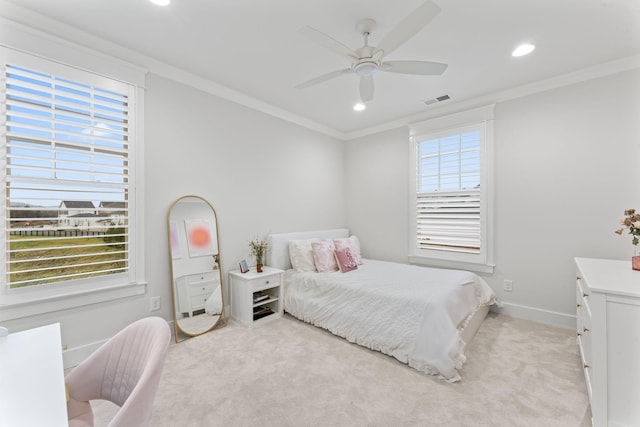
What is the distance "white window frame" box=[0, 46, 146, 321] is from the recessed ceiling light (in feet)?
11.3

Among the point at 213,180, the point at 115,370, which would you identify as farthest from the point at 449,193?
the point at 115,370

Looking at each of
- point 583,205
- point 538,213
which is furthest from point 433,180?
point 583,205

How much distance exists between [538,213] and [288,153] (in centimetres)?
321

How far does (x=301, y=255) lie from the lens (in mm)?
3527

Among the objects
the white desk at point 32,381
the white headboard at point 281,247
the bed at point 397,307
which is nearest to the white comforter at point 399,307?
the bed at point 397,307

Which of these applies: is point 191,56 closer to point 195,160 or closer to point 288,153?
point 195,160

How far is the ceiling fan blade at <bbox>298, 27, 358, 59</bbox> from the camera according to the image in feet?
5.50

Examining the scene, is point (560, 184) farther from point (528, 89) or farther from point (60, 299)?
point (60, 299)

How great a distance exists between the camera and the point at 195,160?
294 cm

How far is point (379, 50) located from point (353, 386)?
7.98 ft

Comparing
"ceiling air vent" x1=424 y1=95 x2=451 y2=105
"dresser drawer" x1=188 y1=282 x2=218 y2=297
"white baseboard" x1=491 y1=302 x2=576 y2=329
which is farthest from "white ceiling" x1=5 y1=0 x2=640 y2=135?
"white baseboard" x1=491 y1=302 x2=576 y2=329

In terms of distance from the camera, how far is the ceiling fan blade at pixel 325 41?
168cm

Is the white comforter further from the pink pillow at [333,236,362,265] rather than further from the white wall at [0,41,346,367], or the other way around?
the white wall at [0,41,346,367]

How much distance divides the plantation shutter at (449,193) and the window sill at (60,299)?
3.53 metres
